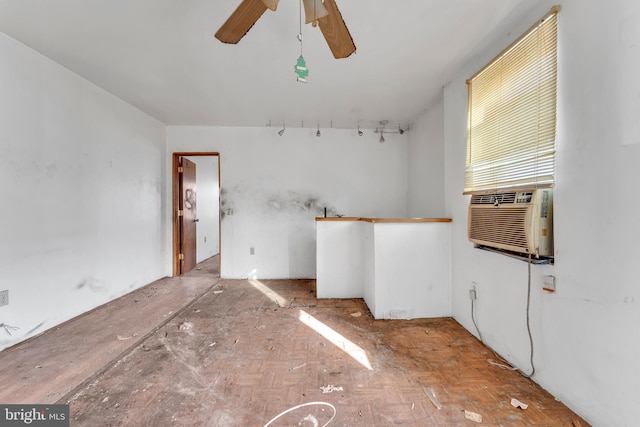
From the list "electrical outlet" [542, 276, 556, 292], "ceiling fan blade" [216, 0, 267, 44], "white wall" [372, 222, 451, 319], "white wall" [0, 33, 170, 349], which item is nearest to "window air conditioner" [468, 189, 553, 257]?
"electrical outlet" [542, 276, 556, 292]

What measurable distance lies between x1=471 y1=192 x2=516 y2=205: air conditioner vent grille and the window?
0.07 m

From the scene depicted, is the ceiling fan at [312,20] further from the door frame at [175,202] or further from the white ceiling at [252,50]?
the door frame at [175,202]

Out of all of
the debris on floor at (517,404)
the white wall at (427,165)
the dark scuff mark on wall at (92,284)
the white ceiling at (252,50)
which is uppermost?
the white ceiling at (252,50)

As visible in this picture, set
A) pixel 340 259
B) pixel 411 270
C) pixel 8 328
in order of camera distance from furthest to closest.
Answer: pixel 340 259, pixel 411 270, pixel 8 328

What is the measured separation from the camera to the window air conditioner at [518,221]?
1.50 meters

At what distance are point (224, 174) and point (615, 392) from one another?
443 cm

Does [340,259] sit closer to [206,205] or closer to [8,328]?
[8,328]

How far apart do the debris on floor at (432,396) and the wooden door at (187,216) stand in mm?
3998

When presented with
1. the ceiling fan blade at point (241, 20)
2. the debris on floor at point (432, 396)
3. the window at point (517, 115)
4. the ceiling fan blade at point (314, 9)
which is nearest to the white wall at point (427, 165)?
the window at point (517, 115)

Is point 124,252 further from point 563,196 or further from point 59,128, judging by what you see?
point 563,196

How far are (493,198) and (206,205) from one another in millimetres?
5761

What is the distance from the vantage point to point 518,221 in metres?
1.61

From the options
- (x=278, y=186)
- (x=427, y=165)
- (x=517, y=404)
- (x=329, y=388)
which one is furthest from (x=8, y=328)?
(x=427, y=165)

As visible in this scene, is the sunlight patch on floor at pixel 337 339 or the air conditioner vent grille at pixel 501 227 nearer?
the air conditioner vent grille at pixel 501 227
